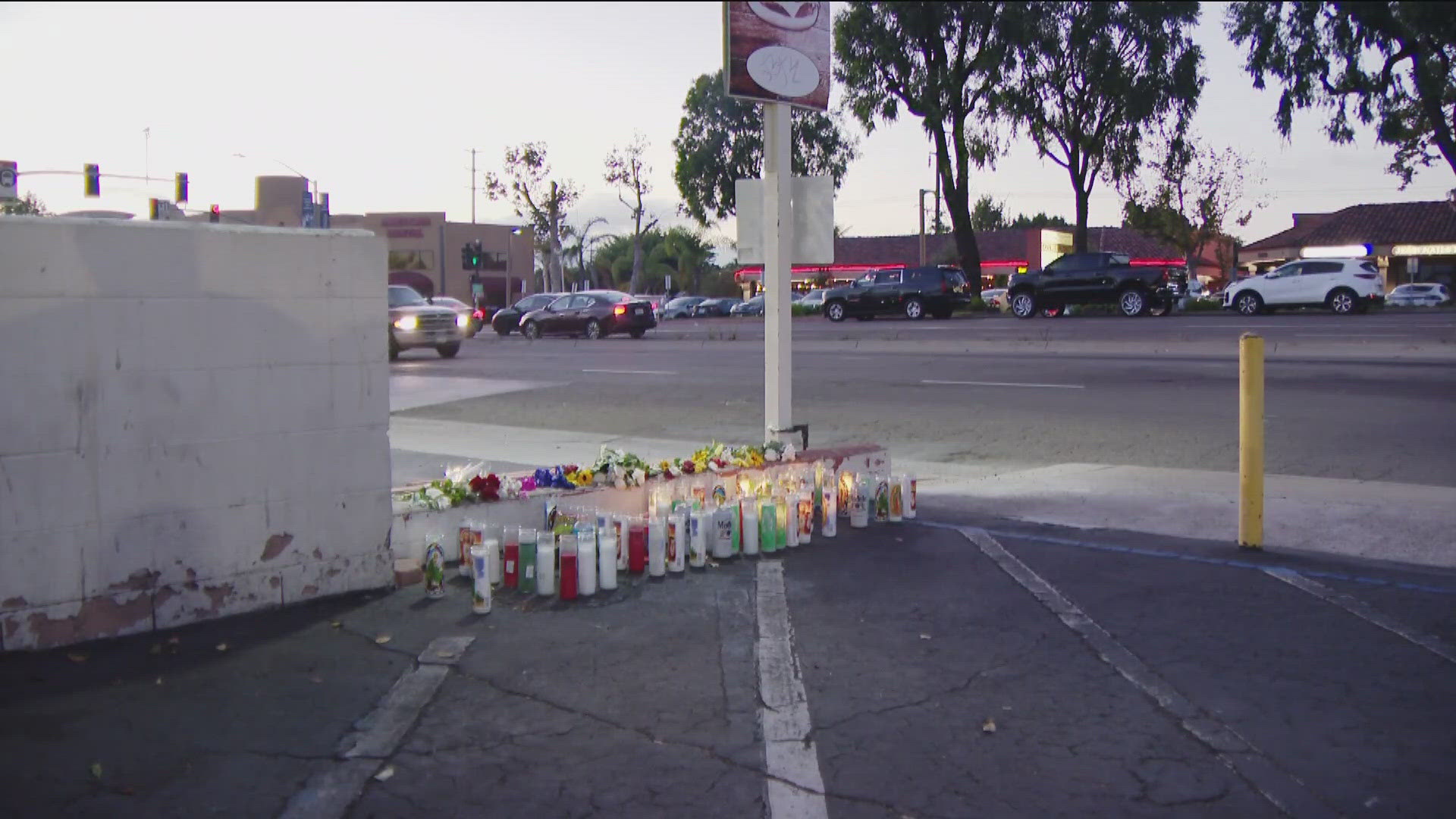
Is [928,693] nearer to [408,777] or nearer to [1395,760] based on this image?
[1395,760]

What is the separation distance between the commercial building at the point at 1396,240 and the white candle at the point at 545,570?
189 ft

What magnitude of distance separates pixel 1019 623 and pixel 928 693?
1.02 m

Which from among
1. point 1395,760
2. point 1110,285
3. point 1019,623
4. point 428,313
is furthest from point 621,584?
point 1110,285

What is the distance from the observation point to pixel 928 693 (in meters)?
4.36

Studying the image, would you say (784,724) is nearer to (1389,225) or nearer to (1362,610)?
(1362,610)

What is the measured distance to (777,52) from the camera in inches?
308

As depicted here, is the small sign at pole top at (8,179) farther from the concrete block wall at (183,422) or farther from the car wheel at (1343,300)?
the car wheel at (1343,300)

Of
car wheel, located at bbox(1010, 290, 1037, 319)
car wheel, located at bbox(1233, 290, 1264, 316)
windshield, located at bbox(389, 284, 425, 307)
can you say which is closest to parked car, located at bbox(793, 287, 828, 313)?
car wheel, located at bbox(1010, 290, 1037, 319)

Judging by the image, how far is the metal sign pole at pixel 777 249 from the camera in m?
7.86

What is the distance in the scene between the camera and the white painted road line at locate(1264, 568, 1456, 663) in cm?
486

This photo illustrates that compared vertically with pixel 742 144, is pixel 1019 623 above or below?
below

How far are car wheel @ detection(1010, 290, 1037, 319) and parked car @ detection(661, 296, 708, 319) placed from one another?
99.9ft

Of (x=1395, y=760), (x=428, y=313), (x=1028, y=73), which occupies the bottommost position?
(x=1395, y=760)

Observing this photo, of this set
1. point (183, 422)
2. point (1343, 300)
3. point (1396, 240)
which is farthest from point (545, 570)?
point (1396, 240)
